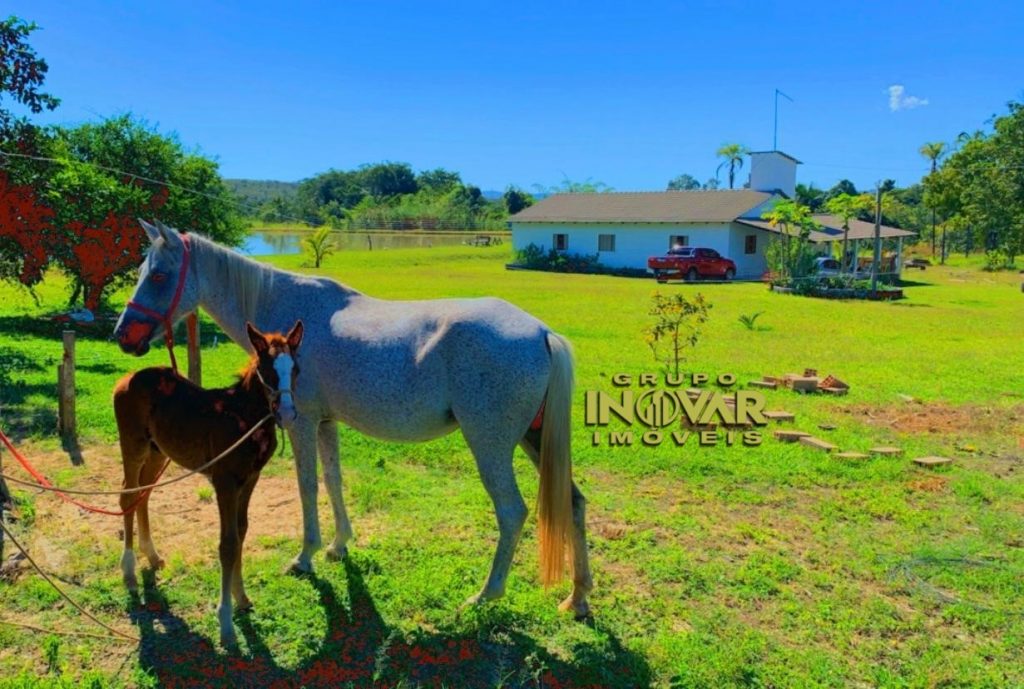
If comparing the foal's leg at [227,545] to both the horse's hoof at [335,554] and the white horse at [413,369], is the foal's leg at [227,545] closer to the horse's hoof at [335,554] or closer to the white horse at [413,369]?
the white horse at [413,369]

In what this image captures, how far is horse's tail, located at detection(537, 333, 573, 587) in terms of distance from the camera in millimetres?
4230

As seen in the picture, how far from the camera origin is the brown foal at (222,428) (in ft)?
12.2

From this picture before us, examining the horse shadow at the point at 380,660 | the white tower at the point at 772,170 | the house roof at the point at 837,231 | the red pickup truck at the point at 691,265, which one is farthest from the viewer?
the white tower at the point at 772,170

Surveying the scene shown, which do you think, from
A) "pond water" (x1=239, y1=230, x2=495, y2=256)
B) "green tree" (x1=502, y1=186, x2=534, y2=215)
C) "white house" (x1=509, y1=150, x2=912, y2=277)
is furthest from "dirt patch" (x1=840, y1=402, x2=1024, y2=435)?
"green tree" (x1=502, y1=186, x2=534, y2=215)

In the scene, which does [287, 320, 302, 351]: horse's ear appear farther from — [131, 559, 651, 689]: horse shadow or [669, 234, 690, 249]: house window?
[669, 234, 690, 249]: house window

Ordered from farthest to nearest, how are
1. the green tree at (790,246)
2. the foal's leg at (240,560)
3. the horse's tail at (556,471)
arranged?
1. the green tree at (790,246)
2. the horse's tail at (556,471)
3. the foal's leg at (240,560)

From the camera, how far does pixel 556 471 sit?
14.0ft

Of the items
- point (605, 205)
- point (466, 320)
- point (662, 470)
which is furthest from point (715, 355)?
point (605, 205)

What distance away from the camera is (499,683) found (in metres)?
3.56

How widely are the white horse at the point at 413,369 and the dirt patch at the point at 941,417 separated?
5855 millimetres

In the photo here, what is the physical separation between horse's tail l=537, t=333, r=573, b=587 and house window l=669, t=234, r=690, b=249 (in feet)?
104

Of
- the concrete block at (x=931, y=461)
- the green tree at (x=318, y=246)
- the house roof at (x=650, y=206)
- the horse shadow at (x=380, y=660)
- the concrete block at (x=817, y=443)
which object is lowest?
the horse shadow at (x=380, y=660)

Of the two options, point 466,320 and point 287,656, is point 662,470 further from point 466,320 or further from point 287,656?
point 287,656

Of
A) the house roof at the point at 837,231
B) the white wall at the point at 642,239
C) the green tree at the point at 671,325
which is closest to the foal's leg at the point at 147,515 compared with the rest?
the green tree at the point at 671,325
